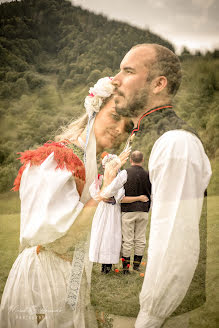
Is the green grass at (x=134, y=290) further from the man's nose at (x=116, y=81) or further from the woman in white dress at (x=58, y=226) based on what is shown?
the man's nose at (x=116, y=81)

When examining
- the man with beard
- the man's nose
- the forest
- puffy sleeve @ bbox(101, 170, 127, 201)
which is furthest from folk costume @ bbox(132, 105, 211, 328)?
the forest

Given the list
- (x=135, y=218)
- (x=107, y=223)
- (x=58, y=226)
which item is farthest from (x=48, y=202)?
(x=135, y=218)

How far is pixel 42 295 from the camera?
1.83 metres

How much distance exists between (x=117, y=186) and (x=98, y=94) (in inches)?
19.4

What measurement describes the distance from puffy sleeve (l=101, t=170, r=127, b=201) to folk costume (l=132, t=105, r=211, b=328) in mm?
151

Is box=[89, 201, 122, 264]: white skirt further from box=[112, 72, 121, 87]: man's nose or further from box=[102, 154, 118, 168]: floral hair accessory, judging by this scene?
box=[112, 72, 121, 87]: man's nose

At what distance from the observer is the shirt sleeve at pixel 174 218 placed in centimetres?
151

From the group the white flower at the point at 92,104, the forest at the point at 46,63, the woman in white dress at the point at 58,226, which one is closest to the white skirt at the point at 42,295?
the woman in white dress at the point at 58,226

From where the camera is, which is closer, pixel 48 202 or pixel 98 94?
pixel 48 202

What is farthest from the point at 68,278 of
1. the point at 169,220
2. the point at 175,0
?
Answer: the point at 175,0

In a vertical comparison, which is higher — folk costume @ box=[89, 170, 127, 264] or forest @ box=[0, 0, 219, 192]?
forest @ box=[0, 0, 219, 192]

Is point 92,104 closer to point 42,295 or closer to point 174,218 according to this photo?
point 174,218

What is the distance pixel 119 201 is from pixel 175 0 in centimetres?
102

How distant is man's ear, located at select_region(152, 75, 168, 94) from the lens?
1.60 metres
